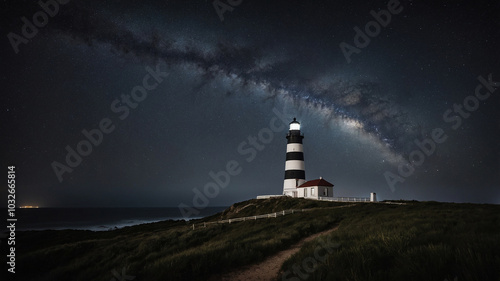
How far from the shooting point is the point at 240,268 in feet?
33.4

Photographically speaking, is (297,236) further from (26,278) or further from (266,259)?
(26,278)

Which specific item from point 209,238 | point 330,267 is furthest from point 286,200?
point 330,267

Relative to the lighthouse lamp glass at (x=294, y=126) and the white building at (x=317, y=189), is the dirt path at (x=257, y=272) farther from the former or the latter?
the lighthouse lamp glass at (x=294, y=126)

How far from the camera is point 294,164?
51875 millimetres

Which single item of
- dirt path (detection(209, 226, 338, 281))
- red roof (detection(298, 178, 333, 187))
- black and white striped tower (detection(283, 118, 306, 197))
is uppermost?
black and white striped tower (detection(283, 118, 306, 197))

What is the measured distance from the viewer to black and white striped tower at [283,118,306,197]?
2004 inches

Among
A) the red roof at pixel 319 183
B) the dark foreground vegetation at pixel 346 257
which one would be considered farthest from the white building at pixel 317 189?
the dark foreground vegetation at pixel 346 257

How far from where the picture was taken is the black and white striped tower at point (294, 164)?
167 ft

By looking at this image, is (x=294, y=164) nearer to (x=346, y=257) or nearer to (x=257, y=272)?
(x=257, y=272)

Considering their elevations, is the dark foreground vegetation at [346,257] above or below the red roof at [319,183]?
below

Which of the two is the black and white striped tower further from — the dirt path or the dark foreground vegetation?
the dirt path

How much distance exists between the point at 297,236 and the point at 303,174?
120 feet

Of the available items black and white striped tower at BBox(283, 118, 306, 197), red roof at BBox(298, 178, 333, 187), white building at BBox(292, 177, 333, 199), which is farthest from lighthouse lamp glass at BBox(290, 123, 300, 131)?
red roof at BBox(298, 178, 333, 187)

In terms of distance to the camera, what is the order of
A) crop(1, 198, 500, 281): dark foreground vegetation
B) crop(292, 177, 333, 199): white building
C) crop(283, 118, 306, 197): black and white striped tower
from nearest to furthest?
crop(1, 198, 500, 281): dark foreground vegetation → crop(292, 177, 333, 199): white building → crop(283, 118, 306, 197): black and white striped tower
